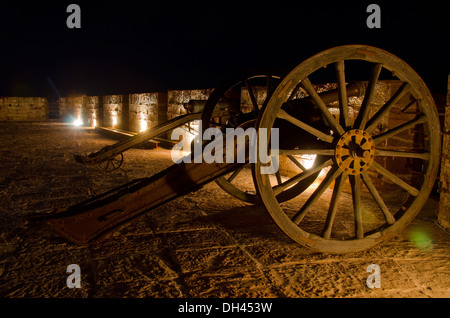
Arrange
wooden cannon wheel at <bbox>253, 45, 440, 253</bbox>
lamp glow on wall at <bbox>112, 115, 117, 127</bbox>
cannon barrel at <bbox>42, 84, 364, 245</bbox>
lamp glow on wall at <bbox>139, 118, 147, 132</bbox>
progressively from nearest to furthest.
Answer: wooden cannon wheel at <bbox>253, 45, 440, 253</bbox>
cannon barrel at <bbox>42, 84, 364, 245</bbox>
lamp glow on wall at <bbox>139, 118, 147, 132</bbox>
lamp glow on wall at <bbox>112, 115, 117, 127</bbox>

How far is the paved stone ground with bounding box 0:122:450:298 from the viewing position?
197cm

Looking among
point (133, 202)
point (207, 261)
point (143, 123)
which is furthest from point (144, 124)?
point (207, 261)

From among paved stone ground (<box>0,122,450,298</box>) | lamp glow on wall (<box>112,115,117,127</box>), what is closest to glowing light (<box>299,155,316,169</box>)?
→ paved stone ground (<box>0,122,450,298</box>)

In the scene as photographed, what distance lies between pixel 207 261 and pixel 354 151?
1272 millimetres

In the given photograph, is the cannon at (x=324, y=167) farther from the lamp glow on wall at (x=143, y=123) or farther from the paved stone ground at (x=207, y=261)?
the lamp glow on wall at (x=143, y=123)

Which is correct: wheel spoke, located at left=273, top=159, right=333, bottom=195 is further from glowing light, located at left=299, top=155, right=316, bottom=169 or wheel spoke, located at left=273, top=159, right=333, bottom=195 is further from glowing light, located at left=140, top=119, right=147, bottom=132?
glowing light, located at left=140, top=119, right=147, bottom=132

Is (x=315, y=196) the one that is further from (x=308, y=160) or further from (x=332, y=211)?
(x=308, y=160)

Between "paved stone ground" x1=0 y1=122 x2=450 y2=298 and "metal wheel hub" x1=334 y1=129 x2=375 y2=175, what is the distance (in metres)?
0.67

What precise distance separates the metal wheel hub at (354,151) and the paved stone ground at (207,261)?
0.67 meters

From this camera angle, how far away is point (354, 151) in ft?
7.59

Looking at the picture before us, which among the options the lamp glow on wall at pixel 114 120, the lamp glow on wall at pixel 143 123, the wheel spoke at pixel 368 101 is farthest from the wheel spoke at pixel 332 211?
the lamp glow on wall at pixel 114 120

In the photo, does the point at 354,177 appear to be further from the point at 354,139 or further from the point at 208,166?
the point at 208,166

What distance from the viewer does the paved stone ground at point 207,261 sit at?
1.97 metres
